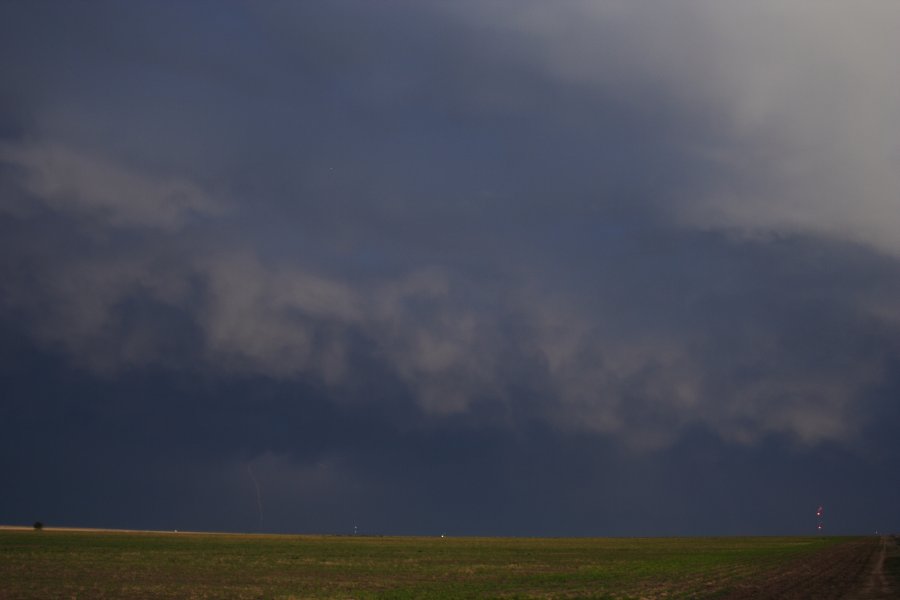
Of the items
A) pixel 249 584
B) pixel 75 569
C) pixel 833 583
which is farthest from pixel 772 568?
pixel 75 569

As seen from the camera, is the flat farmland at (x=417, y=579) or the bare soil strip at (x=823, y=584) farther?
the flat farmland at (x=417, y=579)

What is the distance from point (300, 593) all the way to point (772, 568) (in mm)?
38428

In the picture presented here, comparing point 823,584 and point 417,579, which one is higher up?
point 417,579

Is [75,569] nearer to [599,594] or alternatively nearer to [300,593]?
[300,593]

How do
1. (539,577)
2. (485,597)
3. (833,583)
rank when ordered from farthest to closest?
1. (539,577)
2. (833,583)
3. (485,597)

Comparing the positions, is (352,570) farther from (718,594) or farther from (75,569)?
(718,594)

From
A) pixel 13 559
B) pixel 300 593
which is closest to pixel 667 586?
pixel 300 593

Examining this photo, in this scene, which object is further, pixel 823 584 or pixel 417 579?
pixel 417 579

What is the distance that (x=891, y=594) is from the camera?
130 feet

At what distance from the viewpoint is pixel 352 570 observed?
58031mm

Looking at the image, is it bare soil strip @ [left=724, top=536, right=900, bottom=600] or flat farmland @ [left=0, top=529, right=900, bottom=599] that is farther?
flat farmland @ [left=0, top=529, right=900, bottom=599]

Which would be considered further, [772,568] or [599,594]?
[772,568]

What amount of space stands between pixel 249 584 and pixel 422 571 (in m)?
17.1

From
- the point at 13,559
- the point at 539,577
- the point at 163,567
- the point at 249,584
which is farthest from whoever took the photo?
the point at 13,559
